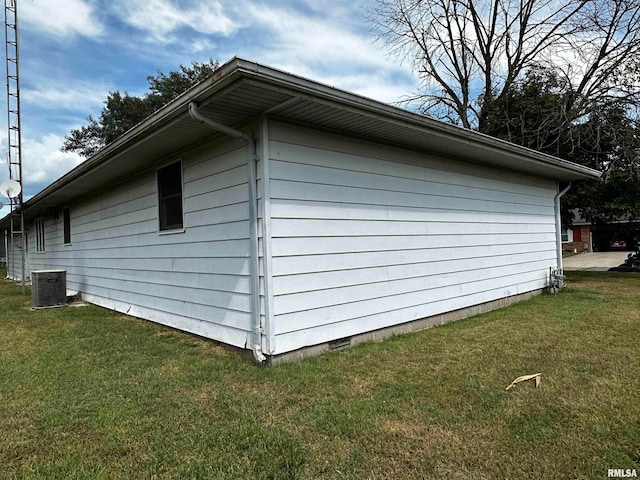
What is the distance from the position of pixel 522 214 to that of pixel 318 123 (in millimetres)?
5275

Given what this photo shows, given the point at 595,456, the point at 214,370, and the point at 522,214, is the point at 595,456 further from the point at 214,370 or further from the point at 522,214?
the point at 522,214

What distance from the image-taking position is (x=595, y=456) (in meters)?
2.16

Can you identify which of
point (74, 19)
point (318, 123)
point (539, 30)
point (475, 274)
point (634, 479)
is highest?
point (539, 30)

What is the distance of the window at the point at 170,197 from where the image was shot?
536 centimetres

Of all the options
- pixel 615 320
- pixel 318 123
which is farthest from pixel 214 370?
pixel 615 320

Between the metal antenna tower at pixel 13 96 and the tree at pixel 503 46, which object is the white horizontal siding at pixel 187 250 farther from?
the tree at pixel 503 46

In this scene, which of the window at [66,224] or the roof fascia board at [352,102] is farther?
the window at [66,224]

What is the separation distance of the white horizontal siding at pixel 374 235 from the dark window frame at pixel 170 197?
193 centimetres

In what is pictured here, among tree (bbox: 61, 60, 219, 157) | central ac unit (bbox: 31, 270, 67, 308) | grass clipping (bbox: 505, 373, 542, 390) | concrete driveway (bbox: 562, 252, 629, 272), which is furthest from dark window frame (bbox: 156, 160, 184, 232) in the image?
tree (bbox: 61, 60, 219, 157)

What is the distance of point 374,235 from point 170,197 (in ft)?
9.34

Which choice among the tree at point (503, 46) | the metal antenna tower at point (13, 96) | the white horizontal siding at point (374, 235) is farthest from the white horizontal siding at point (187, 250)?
the tree at point (503, 46)

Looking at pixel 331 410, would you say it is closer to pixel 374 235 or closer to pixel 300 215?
pixel 300 215

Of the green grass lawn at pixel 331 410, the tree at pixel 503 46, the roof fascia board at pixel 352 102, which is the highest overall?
the tree at pixel 503 46

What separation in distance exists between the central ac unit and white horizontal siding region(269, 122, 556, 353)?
6305 millimetres
